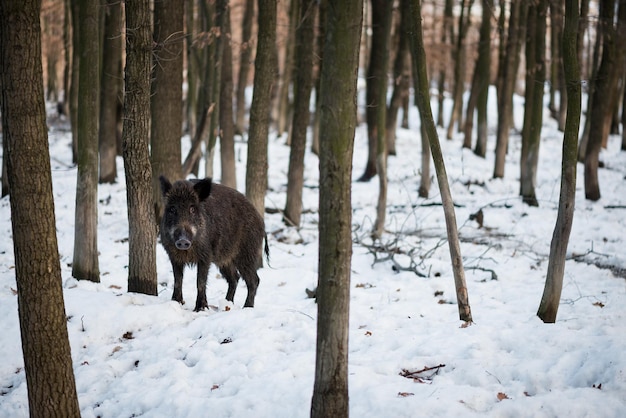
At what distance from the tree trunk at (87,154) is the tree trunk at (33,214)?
409 cm

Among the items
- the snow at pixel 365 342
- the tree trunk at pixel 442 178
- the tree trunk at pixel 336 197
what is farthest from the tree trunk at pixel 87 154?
the tree trunk at pixel 336 197

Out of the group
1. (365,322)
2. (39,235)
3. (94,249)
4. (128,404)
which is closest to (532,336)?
(365,322)

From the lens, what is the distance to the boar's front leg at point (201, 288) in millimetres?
7508

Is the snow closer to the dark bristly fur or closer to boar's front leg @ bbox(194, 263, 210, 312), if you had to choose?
boar's front leg @ bbox(194, 263, 210, 312)

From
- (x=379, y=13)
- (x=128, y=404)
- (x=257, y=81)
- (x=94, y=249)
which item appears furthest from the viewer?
(x=379, y=13)

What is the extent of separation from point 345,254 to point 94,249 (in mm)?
5692

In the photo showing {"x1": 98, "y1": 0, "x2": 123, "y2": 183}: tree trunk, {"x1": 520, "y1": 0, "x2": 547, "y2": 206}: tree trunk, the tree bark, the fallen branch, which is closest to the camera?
the fallen branch

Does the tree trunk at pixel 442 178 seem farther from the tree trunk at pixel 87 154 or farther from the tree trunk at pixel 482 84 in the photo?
the tree trunk at pixel 482 84

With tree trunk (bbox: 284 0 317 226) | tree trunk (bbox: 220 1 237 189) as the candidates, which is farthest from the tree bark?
tree trunk (bbox: 220 1 237 189)

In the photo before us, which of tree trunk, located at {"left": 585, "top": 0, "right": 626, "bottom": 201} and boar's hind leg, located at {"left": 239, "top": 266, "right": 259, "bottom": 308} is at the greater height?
tree trunk, located at {"left": 585, "top": 0, "right": 626, "bottom": 201}

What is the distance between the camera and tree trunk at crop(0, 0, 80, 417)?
13.7 feet

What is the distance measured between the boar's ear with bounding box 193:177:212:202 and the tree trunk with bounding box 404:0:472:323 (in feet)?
9.05

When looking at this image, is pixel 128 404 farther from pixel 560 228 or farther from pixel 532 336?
pixel 560 228

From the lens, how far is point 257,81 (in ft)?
34.3
